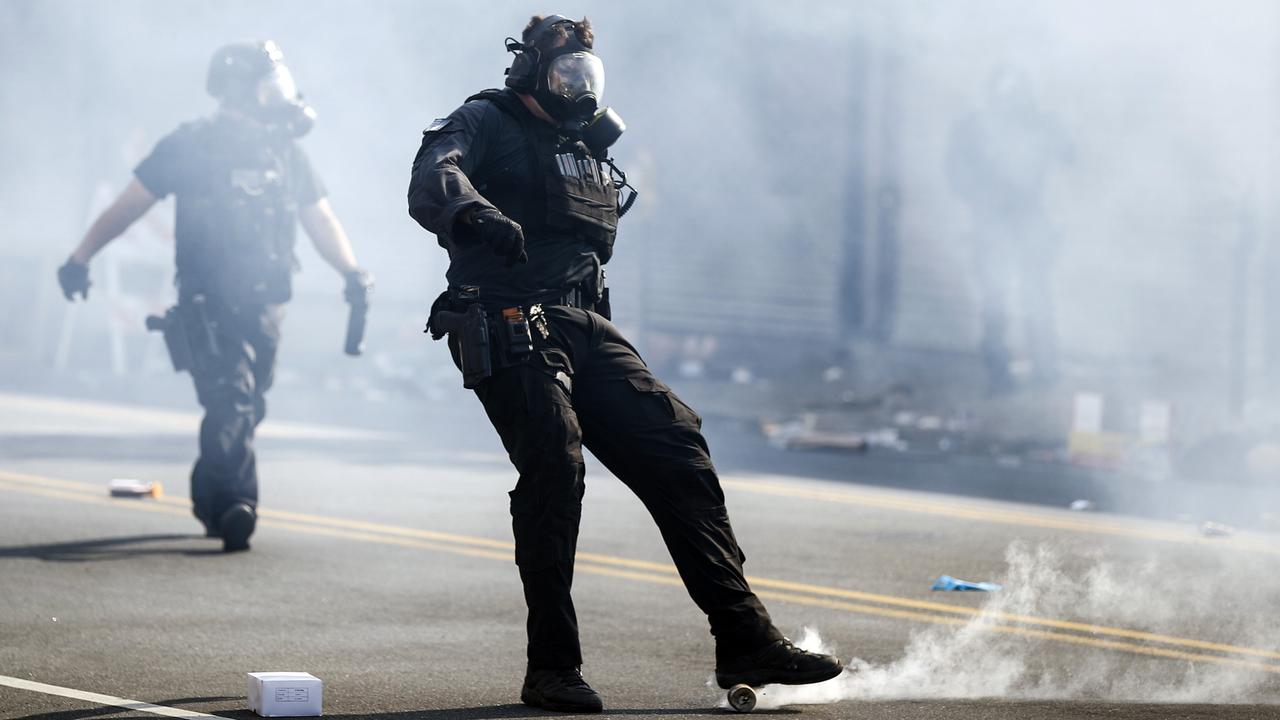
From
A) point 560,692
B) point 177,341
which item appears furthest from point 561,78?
point 177,341

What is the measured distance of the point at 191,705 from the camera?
402cm

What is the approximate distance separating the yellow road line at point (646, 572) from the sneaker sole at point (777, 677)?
1227 millimetres

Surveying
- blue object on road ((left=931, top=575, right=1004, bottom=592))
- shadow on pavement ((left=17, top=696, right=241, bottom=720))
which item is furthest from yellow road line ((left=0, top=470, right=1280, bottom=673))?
shadow on pavement ((left=17, top=696, right=241, bottom=720))

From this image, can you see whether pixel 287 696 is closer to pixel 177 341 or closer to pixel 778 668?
pixel 778 668

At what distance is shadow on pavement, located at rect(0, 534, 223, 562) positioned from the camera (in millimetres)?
6297

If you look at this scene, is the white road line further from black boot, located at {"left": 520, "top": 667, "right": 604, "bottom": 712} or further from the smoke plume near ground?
the smoke plume near ground

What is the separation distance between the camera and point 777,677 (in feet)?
13.3

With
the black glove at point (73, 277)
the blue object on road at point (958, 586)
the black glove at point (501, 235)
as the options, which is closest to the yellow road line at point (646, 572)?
the blue object on road at point (958, 586)

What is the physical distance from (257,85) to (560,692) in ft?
10.8

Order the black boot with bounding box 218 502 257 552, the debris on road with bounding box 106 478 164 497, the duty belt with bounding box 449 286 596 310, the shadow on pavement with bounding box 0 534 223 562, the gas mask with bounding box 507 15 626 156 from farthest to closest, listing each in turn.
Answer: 1. the debris on road with bounding box 106 478 164 497
2. the black boot with bounding box 218 502 257 552
3. the shadow on pavement with bounding box 0 534 223 562
4. the gas mask with bounding box 507 15 626 156
5. the duty belt with bounding box 449 286 596 310

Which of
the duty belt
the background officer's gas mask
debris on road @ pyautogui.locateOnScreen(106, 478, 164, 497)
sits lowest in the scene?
debris on road @ pyautogui.locateOnScreen(106, 478, 164, 497)

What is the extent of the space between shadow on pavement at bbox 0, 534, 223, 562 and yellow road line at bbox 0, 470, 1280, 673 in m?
0.67

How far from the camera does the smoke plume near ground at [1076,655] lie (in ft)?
14.2

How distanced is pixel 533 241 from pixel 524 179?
13cm
